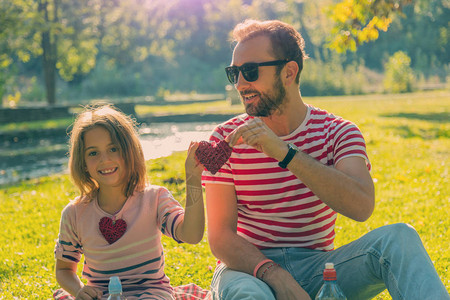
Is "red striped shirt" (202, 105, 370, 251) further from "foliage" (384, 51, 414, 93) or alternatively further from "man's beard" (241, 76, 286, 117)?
"foliage" (384, 51, 414, 93)

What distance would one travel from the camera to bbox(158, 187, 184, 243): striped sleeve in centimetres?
288

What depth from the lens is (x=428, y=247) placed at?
4.52 metres

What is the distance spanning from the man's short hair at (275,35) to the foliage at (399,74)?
30.6 metres

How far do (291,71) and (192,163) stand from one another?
823 mm

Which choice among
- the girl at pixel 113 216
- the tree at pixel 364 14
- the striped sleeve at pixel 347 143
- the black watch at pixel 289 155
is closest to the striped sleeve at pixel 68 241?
the girl at pixel 113 216

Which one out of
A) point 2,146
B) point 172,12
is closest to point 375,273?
point 2,146

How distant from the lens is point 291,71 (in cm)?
311

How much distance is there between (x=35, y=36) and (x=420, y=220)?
2057cm

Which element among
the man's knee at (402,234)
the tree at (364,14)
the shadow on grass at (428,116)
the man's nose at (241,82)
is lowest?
the shadow on grass at (428,116)

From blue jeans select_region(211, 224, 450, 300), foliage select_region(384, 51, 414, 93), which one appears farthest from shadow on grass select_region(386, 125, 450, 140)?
foliage select_region(384, 51, 414, 93)

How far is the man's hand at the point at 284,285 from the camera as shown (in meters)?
2.52

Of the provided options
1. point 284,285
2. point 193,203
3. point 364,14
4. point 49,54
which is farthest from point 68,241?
point 49,54

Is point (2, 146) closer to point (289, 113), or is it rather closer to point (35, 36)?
point (35, 36)

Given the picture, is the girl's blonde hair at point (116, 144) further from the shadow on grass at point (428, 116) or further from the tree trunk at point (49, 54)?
the tree trunk at point (49, 54)
